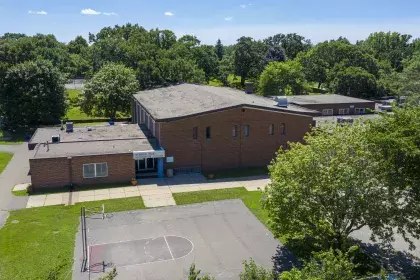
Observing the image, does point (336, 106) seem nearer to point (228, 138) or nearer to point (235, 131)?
point (235, 131)

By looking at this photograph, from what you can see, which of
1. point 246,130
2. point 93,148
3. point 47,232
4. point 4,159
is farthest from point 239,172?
point 4,159

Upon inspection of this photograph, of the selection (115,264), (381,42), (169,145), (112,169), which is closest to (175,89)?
(169,145)

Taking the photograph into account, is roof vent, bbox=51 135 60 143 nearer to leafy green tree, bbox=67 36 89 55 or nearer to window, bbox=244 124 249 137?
window, bbox=244 124 249 137

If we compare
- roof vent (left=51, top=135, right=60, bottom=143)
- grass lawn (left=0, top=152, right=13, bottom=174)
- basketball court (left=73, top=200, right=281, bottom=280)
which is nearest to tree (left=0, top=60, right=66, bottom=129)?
grass lawn (left=0, top=152, right=13, bottom=174)

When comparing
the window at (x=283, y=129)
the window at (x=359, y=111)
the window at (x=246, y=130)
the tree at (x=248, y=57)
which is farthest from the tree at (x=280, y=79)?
the window at (x=246, y=130)

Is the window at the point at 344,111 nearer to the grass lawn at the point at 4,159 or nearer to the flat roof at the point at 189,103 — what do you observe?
the flat roof at the point at 189,103

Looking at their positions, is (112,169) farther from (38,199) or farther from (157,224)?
(157,224)
